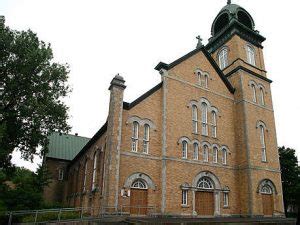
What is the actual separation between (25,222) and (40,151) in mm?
8373

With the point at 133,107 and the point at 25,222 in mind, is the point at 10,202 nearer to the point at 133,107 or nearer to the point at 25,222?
the point at 25,222

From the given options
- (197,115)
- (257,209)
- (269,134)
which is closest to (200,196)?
(257,209)

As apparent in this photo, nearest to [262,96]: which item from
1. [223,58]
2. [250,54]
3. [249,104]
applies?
[249,104]

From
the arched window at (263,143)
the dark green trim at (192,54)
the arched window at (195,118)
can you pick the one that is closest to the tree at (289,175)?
the arched window at (263,143)

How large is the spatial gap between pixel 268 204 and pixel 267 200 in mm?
352

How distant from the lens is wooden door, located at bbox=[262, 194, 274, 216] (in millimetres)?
23656

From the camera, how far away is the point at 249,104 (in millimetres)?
26422

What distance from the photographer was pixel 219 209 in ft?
71.7

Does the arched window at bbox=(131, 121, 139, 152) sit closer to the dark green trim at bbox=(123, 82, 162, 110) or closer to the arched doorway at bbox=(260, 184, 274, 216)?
the dark green trim at bbox=(123, 82, 162, 110)

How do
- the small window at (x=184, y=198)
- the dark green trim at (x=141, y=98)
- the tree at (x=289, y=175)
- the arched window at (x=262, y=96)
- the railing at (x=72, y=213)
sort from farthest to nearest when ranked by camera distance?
the tree at (x=289, y=175) → the arched window at (x=262, y=96) → the small window at (x=184, y=198) → the dark green trim at (x=141, y=98) → the railing at (x=72, y=213)

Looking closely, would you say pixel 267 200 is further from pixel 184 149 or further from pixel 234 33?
pixel 234 33

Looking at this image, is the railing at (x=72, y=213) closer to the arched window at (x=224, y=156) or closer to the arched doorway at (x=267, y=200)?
the arched window at (x=224, y=156)

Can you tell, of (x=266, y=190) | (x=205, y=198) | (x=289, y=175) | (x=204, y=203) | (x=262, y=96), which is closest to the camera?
(x=204, y=203)

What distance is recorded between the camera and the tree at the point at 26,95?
22219 mm
